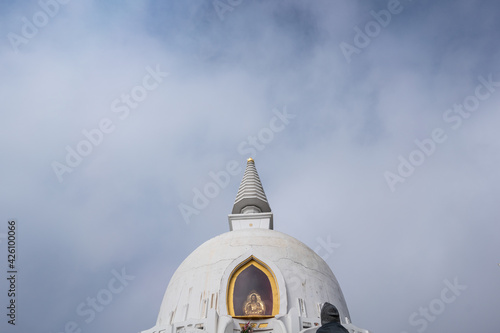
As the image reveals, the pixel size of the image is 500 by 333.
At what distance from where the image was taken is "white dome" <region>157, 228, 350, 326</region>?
12.3 m

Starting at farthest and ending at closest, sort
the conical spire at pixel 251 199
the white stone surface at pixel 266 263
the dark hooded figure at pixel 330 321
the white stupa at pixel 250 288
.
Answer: the conical spire at pixel 251 199, the white stone surface at pixel 266 263, the white stupa at pixel 250 288, the dark hooded figure at pixel 330 321

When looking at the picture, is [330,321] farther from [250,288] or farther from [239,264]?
[239,264]

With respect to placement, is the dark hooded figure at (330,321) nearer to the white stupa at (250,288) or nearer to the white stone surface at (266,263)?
the white stupa at (250,288)

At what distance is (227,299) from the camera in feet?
39.9

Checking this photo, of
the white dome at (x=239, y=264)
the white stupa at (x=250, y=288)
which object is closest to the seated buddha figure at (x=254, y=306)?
the white stupa at (x=250, y=288)

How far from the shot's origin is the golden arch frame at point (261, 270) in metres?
11.9

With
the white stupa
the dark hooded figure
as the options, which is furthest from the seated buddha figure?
the dark hooded figure

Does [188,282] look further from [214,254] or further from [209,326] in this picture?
[209,326]

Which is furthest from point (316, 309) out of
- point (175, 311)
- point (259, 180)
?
point (259, 180)

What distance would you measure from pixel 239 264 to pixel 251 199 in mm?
7762

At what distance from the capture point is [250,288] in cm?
1238

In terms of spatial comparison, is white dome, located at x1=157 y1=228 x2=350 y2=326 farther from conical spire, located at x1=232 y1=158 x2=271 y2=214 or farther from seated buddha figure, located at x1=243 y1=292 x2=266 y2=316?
conical spire, located at x1=232 y1=158 x2=271 y2=214

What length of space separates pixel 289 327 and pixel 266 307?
48.2 inches

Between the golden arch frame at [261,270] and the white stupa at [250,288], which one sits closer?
the white stupa at [250,288]
